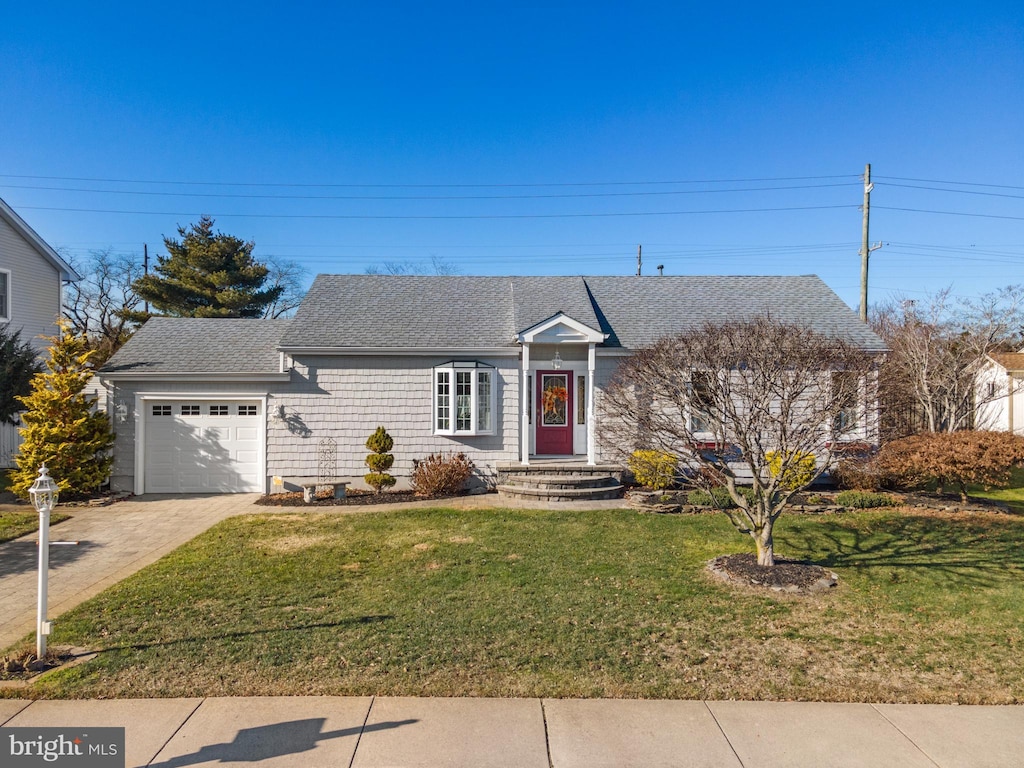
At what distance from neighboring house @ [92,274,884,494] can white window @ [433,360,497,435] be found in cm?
3

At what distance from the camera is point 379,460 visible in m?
12.1

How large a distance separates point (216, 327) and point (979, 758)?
15.5m

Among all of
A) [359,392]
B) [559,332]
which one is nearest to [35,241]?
[359,392]

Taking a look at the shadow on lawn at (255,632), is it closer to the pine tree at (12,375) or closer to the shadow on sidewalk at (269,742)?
the shadow on sidewalk at (269,742)

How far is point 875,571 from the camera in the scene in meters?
6.95

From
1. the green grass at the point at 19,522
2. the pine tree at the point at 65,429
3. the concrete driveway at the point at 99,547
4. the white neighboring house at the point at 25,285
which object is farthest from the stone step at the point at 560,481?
the white neighboring house at the point at 25,285

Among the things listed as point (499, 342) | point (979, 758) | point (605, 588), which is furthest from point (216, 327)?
point (979, 758)

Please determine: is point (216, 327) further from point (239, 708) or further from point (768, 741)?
point (768, 741)

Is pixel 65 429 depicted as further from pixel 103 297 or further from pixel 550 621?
pixel 103 297

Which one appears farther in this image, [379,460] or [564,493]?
[379,460]

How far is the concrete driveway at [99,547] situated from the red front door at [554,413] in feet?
20.8

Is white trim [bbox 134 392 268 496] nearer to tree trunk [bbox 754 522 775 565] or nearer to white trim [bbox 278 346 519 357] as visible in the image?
white trim [bbox 278 346 519 357]

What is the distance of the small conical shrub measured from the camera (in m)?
12.1

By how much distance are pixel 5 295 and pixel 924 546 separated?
23.3 metres
